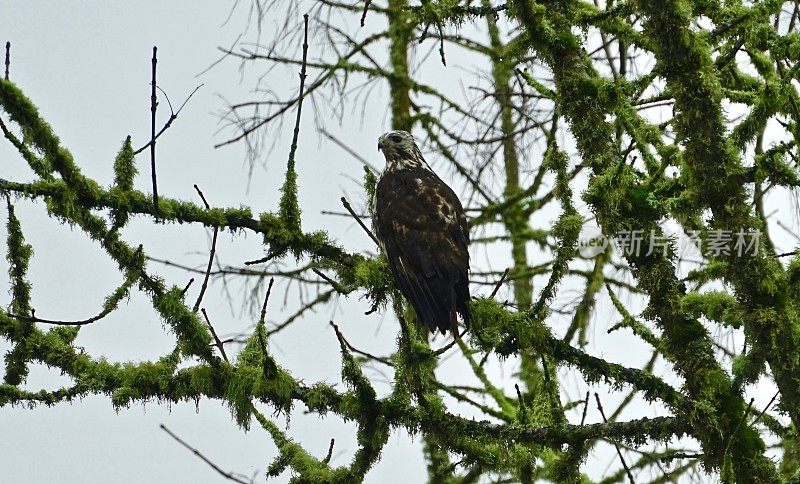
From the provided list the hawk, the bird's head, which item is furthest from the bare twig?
the bird's head

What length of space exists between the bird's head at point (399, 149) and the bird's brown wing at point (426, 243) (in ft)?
1.48

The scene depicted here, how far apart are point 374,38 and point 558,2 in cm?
401

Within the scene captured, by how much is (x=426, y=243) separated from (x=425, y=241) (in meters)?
0.02

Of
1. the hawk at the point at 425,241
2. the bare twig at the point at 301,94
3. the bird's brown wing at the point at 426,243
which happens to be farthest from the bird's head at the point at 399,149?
the bare twig at the point at 301,94

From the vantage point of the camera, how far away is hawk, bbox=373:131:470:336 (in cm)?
563

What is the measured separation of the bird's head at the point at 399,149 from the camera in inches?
300

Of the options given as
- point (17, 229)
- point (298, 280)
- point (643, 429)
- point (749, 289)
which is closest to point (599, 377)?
point (643, 429)

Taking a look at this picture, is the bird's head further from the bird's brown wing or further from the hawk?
the bird's brown wing

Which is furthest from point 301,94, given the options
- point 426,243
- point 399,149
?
point 399,149

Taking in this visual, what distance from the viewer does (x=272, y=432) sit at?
17.1ft

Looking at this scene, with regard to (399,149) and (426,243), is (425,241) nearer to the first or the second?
(426,243)

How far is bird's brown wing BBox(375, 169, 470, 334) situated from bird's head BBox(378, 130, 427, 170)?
450 millimetres

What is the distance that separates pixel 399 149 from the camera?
7.75 m

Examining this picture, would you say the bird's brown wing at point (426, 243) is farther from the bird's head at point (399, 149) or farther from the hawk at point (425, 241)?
the bird's head at point (399, 149)
